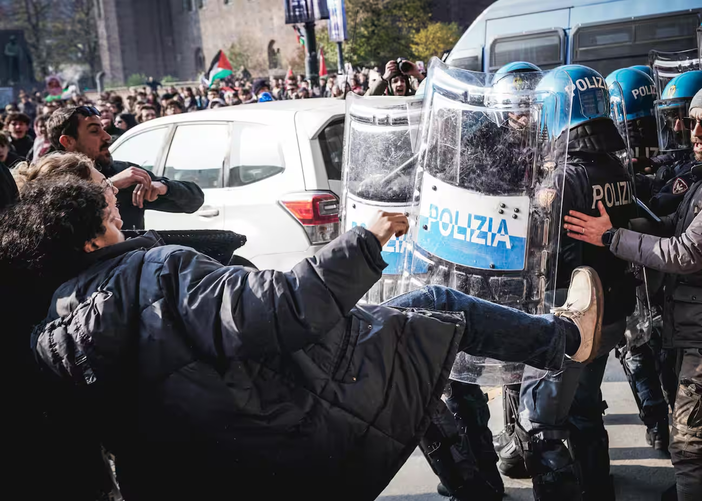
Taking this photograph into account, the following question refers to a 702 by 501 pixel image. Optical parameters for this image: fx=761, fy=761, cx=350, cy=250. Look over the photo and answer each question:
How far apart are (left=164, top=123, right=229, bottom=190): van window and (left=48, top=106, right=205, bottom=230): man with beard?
1399 millimetres

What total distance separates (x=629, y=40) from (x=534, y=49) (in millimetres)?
1362

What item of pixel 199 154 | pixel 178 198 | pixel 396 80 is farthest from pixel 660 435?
pixel 396 80

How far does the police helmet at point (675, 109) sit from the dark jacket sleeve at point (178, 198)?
8.66 feet

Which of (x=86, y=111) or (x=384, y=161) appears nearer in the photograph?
(x=384, y=161)

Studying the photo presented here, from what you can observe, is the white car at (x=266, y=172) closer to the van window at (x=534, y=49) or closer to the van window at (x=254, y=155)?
the van window at (x=254, y=155)

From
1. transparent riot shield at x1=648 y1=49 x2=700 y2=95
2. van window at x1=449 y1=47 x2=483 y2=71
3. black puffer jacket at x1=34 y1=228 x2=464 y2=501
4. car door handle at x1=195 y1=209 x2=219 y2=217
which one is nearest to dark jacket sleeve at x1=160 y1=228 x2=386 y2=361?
black puffer jacket at x1=34 y1=228 x2=464 y2=501

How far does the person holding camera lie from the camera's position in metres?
7.00

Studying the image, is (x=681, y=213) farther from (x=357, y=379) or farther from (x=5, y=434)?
(x=5, y=434)

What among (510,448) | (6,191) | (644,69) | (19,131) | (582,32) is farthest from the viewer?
(582,32)

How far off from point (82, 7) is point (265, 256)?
60.5m

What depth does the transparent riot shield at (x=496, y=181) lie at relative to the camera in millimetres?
2838

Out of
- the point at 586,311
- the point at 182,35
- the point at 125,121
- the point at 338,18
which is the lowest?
the point at 586,311

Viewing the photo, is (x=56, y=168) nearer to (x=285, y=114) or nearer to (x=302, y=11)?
(x=285, y=114)

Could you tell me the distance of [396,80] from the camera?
7031 millimetres
